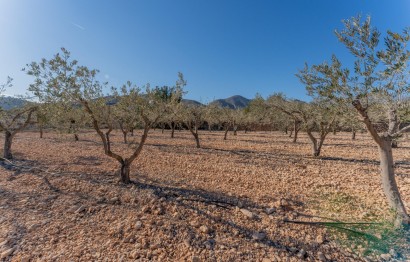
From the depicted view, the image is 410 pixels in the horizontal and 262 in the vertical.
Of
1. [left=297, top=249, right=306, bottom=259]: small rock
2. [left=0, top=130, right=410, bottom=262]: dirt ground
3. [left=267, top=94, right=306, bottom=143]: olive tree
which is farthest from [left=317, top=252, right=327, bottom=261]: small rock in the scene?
[left=267, top=94, right=306, bottom=143]: olive tree

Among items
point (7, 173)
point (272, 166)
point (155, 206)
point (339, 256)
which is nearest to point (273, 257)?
point (339, 256)

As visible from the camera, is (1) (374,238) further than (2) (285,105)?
No

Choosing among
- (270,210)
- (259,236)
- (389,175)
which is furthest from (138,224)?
(389,175)

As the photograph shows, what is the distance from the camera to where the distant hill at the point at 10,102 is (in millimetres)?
10095

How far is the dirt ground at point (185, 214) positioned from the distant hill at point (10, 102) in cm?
338

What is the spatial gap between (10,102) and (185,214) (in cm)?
1128

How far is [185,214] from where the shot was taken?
5.06 m

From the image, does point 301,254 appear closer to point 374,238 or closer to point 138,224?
point 374,238

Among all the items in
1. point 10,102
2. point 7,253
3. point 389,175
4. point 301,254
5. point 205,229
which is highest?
point 10,102

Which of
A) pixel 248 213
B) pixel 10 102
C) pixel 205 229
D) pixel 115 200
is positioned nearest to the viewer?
pixel 205 229

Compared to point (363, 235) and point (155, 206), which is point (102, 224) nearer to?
point (155, 206)

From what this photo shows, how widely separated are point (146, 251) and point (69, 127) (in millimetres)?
7560

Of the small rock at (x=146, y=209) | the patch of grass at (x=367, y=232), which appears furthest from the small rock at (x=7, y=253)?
the patch of grass at (x=367, y=232)

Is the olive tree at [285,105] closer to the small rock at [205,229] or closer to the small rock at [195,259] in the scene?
the small rock at [205,229]
